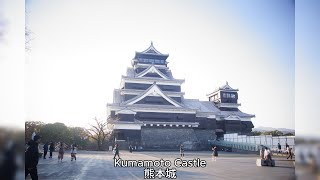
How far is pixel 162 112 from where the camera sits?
1680 centimetres

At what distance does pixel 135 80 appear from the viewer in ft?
61.1

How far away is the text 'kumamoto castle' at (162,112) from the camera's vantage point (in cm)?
1463

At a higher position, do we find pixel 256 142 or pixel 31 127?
pixel 31 127

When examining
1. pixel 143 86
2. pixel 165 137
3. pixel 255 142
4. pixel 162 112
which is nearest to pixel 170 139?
pixel 165 137

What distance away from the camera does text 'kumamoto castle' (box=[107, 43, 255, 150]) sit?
48.0ft

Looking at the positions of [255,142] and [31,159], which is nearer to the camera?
[31,159]

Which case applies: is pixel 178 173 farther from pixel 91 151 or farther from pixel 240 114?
pixel 240 114

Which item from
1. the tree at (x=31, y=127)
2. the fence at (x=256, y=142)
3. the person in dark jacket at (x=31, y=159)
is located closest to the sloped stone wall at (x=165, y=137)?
the fence at (x=256, y=142)

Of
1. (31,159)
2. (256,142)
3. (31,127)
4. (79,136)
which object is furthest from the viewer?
(256,142)

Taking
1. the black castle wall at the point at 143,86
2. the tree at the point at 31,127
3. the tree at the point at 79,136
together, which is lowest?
the tree at the point at 79,136

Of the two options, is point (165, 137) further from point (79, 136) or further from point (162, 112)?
point (79, 136)

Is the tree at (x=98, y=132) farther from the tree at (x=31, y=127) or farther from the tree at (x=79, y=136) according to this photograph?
the tree at (x=31, y=127)

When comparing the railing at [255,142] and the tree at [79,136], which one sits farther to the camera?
the railing at [255,142]

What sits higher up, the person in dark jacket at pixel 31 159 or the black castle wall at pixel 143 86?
the black castle wall at pixel 143 86
